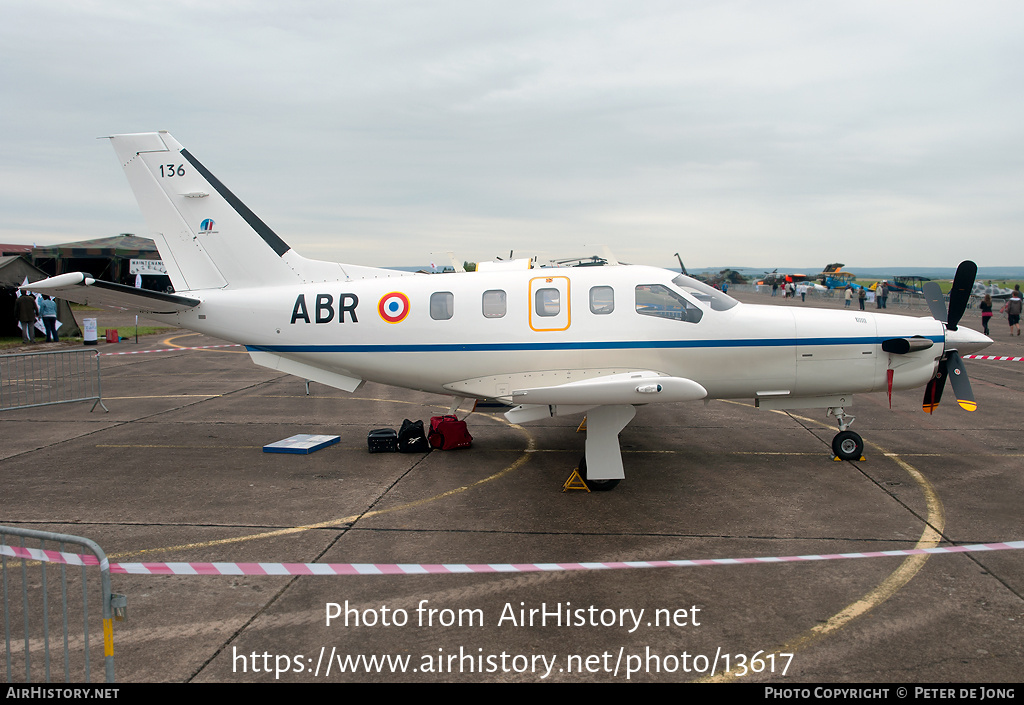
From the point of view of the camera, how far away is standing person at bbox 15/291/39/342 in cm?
2202

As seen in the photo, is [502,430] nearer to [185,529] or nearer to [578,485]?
[578,485]

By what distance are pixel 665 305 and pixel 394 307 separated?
3836 mm

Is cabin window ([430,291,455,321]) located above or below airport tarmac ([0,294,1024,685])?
above

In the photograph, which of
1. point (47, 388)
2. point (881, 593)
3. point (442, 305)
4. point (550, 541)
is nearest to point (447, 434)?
point (442, 305)

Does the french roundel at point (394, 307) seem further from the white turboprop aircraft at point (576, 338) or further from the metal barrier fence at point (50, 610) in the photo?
the metal barrier fence at point (50, 610)

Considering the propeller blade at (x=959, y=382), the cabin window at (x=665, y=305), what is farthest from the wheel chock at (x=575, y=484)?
the propeller blade at (x=959, y=382)

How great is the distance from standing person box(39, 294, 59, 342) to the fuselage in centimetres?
1901

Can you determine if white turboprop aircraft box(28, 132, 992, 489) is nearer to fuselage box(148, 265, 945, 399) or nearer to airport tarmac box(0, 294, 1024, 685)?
fuselage box(148, 265, 945, 399)

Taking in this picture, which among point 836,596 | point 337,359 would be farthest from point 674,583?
Result: point 337,359

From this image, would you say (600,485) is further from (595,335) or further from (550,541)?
(595,335)

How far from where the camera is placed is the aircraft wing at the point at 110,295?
8.11 meters

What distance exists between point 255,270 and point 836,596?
887cm

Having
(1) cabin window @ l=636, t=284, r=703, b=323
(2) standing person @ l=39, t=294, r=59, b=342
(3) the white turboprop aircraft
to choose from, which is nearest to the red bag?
(3) the white turboprop aircraft

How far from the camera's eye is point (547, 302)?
8.70m
